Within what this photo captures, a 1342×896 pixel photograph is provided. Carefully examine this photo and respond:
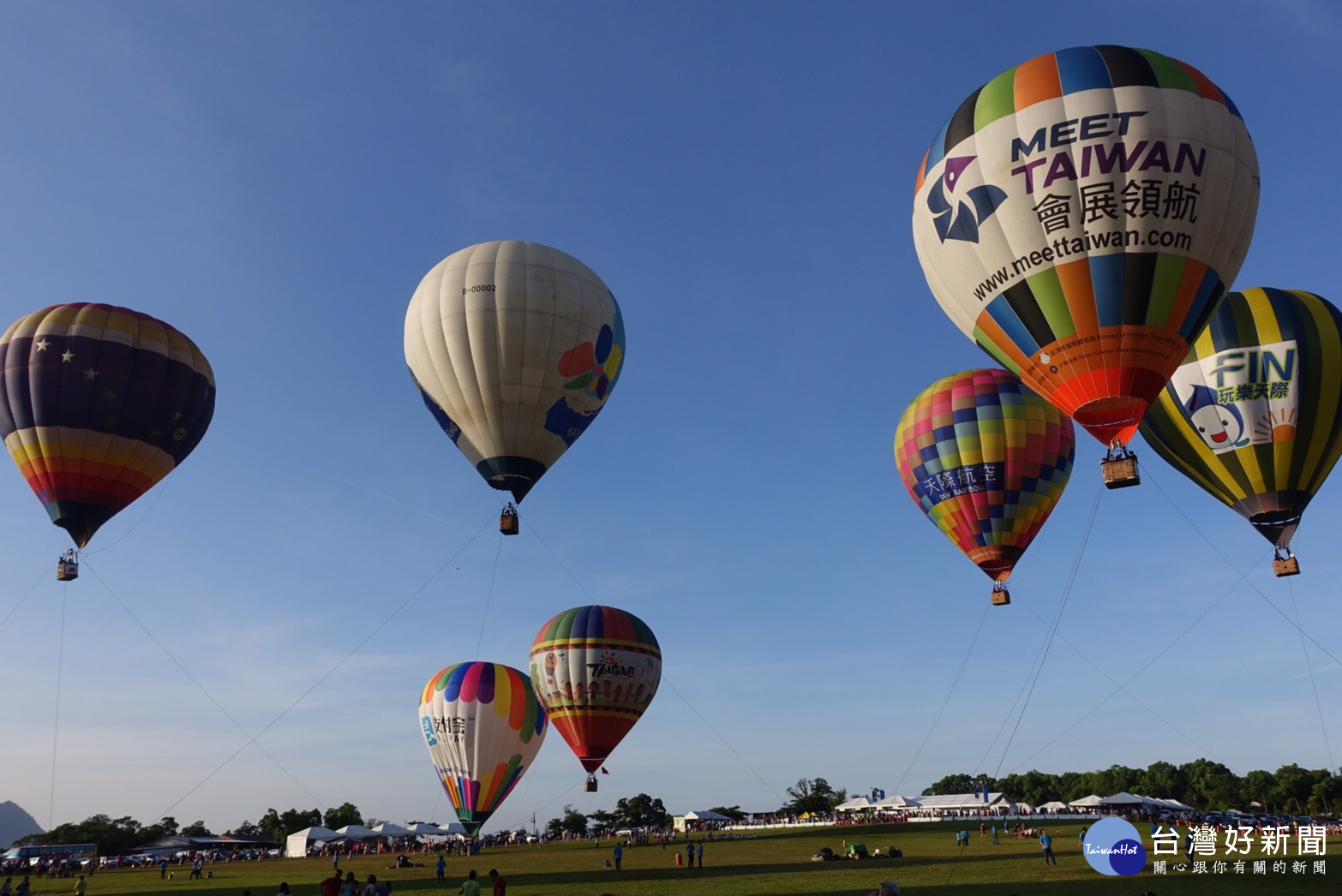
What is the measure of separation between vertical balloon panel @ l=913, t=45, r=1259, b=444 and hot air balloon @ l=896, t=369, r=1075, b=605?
9660mm

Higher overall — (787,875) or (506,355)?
(506,355)

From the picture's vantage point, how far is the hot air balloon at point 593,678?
117 feet

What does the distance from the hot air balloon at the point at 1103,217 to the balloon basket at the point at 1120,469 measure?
36mm

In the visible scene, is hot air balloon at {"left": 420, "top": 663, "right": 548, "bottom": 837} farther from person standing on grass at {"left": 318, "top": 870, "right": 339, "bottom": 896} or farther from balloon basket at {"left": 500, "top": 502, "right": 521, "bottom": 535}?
person standing on grass at {"left": 318, "top": 870, "right": 339, "bottom": 896}

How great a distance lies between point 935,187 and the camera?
62.3 ft

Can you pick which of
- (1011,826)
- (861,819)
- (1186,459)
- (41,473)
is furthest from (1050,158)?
(861,819)

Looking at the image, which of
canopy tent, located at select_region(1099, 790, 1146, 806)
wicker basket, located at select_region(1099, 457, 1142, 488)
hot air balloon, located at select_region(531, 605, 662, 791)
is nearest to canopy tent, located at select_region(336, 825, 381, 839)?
hot air balloon, located at select_region(531, 605, 662, 791)

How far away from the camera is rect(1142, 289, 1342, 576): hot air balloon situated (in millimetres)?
24031

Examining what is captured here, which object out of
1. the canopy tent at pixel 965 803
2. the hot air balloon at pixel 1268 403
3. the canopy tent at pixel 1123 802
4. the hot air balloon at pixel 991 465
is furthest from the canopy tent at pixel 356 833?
the hot air balloon at pixel 1268 403

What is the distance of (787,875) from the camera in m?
24.6

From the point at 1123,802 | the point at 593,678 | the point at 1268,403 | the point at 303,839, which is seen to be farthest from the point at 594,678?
the point at 1123,802

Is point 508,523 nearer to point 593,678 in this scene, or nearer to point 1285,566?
point 593,678

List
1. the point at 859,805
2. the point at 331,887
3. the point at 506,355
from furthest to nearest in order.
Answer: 1. the point at 859,805
2. the point at 506,355
3. the point at 331,887

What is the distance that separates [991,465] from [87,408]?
27.1 m
